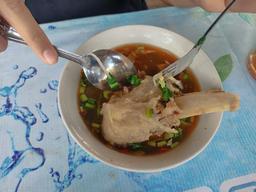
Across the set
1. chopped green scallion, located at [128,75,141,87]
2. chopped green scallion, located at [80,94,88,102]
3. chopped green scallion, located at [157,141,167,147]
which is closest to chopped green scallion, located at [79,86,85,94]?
chopped green scallion, located at [80,94,88,102]

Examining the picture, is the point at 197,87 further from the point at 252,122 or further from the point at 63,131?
the point at 63,131

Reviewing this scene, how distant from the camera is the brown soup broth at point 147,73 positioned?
814 mm

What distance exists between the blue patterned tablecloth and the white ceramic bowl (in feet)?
0.24

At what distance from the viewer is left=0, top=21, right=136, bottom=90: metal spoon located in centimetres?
86

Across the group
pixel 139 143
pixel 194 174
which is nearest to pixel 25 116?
pixel 139 143

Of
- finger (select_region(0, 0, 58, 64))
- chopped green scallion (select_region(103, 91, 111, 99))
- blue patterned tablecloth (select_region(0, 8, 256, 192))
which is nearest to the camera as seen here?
finger (select_region(0, 0, 58, 64))

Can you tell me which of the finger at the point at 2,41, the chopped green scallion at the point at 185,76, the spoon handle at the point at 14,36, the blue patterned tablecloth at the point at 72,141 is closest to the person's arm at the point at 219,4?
the blue patterned tablecloth at the point at 72,141

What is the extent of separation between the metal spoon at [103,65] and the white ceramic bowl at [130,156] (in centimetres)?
3

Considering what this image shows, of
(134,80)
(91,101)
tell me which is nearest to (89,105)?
(91,101)

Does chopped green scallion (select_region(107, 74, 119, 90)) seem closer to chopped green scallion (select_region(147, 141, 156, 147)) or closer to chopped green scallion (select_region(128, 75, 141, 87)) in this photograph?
chopped green scallion (select_region(128, 75, 141, 87))

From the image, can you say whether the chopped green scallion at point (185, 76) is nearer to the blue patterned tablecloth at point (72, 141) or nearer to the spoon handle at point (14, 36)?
the blue patterned tablecloth at point (72, 141)

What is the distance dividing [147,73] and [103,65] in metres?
0.17

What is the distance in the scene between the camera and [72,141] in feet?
2.76

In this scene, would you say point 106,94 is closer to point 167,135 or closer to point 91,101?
point 91,101
